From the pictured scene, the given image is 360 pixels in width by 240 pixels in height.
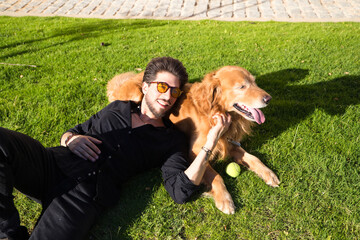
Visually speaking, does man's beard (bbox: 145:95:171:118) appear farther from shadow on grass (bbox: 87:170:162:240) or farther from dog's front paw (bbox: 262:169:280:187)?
dog's front paw (bbox: 262:169:280:187)

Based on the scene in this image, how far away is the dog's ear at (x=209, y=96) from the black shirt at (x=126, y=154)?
473 mm

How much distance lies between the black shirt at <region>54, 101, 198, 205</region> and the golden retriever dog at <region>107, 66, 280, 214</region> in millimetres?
273

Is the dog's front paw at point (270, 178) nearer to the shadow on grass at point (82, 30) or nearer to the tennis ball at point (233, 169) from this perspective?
the tennis ball at point (233, 169)

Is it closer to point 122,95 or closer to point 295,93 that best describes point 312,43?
point 295,93

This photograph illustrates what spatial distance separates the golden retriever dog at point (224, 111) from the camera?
2.95m

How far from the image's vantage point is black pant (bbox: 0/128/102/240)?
7.05ft

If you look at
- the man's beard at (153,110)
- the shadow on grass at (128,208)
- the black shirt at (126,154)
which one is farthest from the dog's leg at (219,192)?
the man's beard at (153,110)

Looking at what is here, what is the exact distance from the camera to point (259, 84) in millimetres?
4973

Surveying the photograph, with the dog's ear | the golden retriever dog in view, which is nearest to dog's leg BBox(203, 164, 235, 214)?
the golden retriever dog

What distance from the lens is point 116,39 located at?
6.91m

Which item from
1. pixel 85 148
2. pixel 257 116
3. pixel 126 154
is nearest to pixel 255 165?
pixel 257 116

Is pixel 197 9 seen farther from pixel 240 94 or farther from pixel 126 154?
pixel 126 154

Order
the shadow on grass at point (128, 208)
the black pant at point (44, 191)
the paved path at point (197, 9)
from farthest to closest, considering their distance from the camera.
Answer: the paved path at point (197, 9), the shadow on grass at point (128, 208), the black pant at point (44, 191)

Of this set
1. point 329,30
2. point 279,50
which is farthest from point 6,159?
point 329,30
